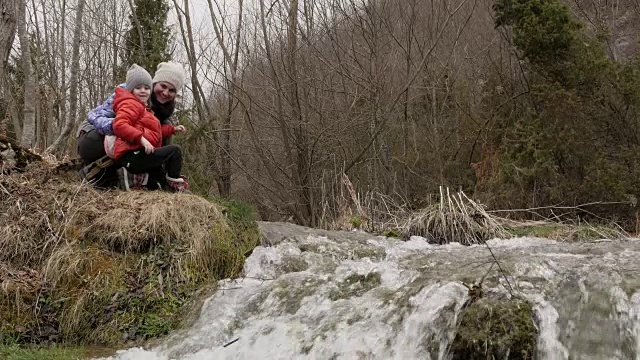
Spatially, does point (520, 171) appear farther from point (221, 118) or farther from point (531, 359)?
point (531, 359)

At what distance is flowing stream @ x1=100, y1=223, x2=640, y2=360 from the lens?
3139 mm

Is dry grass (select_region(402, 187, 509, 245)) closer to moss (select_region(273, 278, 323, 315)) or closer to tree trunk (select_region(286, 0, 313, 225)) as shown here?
moss (select_region(273, 278, 323, 315))

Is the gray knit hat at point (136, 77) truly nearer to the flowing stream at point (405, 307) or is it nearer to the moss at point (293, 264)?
the flowing stream at point (405, 307)

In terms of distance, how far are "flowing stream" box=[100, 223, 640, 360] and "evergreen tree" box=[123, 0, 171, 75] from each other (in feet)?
31.0

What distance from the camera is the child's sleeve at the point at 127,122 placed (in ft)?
17.6

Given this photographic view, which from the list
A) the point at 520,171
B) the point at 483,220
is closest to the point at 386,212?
the point at 483,220

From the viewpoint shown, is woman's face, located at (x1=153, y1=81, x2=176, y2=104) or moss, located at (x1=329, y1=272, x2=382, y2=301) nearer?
moss, located at (x1=329, y1=272, x2=382, y2=301)

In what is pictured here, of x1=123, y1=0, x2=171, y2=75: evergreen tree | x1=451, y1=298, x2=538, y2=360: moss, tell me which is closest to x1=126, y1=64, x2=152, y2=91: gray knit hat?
x1=451, y1=298, x2=538, y2=360: moss

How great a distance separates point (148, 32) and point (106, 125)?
9215 mm

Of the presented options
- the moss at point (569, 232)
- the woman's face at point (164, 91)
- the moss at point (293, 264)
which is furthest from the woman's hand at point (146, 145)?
the moss at point (569, 232)

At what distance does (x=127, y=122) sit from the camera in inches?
214

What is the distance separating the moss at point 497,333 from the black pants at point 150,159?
3562 millimetres

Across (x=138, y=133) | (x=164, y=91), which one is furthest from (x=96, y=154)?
(x=164, y=91)

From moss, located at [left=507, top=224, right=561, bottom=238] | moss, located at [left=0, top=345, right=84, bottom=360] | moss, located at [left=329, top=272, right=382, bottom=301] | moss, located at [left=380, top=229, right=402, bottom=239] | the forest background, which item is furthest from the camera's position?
the forest background
